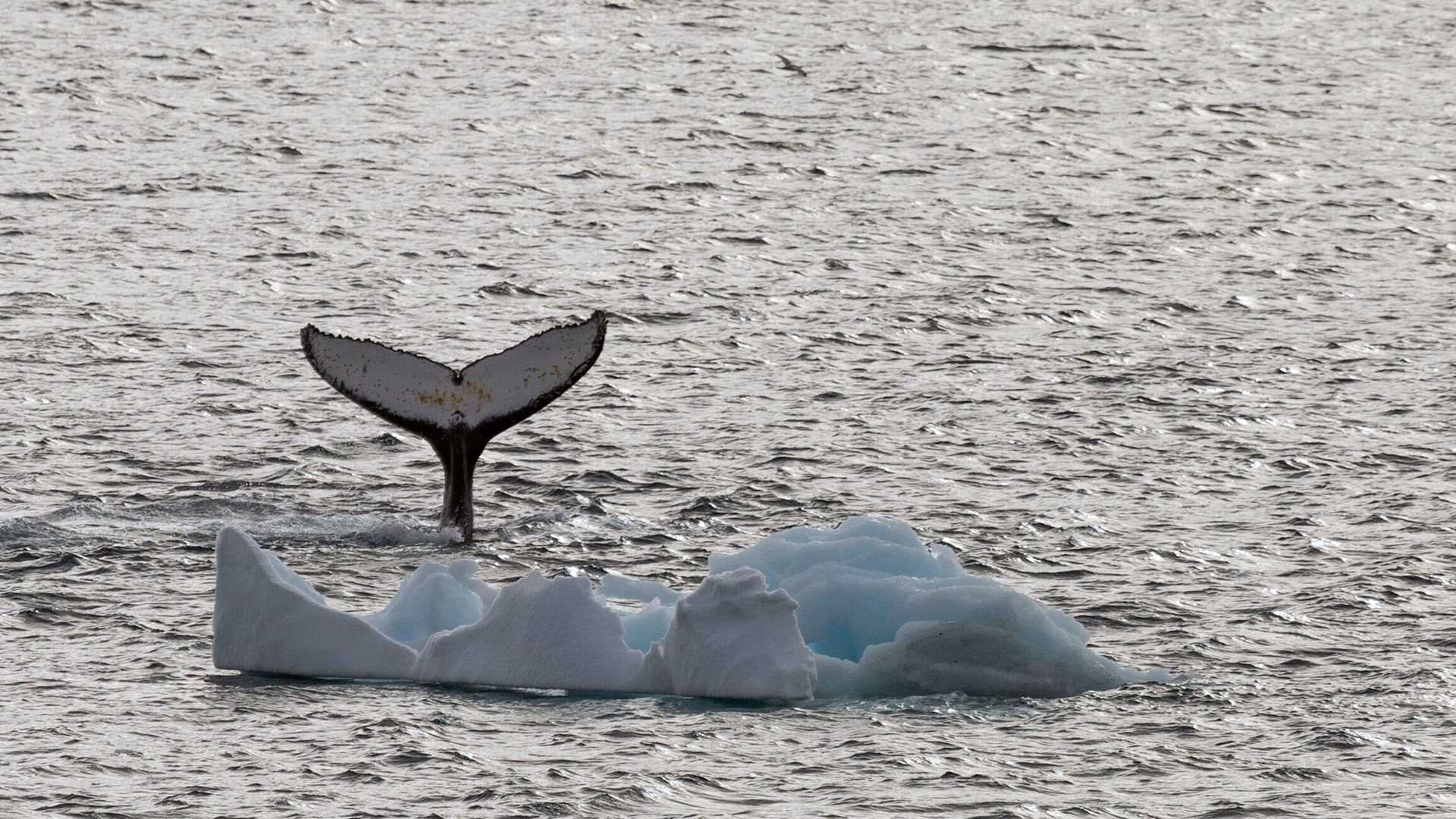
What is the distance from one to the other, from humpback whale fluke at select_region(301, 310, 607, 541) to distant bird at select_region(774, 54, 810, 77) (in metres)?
35.7

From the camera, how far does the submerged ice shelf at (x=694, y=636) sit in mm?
17266

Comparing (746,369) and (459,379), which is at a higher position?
(459,379)

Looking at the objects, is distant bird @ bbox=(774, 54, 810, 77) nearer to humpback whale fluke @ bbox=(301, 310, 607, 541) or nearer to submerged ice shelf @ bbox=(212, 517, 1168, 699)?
humpback whale fluke @ bbox=(301, 310, 607, 541)

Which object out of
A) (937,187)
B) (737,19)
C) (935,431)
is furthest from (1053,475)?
(737,19)

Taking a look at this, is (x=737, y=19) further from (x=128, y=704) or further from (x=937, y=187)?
(x=128, y=704)

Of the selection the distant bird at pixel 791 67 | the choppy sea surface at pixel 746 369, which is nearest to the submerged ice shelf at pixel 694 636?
the choppy sea surface at pixel 746 369

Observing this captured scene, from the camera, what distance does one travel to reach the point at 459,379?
72.3 ft

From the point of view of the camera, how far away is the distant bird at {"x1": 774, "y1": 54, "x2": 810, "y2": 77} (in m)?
57.2

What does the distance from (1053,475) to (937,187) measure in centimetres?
1964

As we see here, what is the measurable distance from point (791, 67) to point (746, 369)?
27.3 m

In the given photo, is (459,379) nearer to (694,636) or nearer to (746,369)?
(694,636)

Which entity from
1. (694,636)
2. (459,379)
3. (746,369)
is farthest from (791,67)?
(694,636)

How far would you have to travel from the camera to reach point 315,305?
117 feet

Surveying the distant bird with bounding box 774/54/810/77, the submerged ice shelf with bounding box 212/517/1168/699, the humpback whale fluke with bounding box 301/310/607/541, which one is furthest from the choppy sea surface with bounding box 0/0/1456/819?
the humpback whale fluke with bounding box 301/310/607/541
